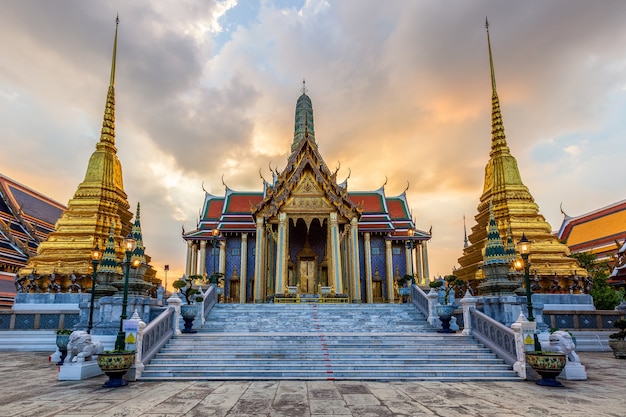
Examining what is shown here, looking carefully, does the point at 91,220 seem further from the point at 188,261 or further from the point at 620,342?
the point at 620,342

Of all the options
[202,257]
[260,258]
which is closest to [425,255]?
[260,258]

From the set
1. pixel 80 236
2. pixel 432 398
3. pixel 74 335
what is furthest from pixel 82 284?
pixel 432 398

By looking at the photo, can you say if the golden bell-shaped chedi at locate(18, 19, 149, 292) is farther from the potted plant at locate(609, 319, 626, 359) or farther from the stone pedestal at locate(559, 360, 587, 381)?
the potted plant at locate(609, 319, 626, 359)

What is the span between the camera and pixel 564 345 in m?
9.45

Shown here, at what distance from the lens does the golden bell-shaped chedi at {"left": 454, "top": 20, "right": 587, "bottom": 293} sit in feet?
66.8

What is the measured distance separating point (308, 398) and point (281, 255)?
15.4 meters

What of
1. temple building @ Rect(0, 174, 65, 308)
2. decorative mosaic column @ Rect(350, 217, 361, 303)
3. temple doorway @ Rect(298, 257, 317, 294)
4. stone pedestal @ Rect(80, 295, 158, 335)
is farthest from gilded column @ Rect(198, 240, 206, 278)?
stone pedestal @ Rect(80, 295, 158, 335)

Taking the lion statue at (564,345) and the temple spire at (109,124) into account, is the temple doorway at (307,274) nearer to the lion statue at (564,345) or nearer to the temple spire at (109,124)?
the temple spire at (109,124)

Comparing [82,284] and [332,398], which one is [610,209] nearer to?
[332,398]

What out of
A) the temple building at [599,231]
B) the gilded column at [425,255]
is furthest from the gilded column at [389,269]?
the temple building at [599,231]

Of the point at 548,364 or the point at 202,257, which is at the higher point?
the point at 202,257

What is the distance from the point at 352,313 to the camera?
634 inches

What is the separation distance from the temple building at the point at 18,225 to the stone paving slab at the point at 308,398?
60.6ft

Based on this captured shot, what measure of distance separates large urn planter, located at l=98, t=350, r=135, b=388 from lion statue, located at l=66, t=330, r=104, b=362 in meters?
1.69
